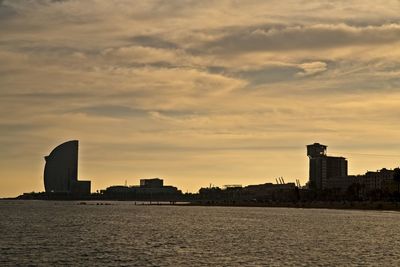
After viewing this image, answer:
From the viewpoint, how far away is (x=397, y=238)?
378 feet

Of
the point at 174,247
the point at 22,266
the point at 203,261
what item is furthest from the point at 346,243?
the point at 22,266

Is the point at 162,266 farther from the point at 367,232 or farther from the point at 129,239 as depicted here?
the point at 367,232

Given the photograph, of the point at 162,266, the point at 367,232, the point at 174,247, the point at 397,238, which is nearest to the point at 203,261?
the point at 162,266

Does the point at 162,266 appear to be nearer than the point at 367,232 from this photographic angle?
Yes

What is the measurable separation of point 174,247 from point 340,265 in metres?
27.7

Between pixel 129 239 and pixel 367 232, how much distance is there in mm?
48471

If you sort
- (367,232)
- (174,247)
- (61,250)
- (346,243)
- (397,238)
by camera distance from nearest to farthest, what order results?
(61,250)
(174,247)
(346,243)
(397,238)
(367,232)

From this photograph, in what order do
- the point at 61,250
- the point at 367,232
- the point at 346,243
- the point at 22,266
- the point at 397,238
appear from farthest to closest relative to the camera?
the point at 367,232
the point at 397,238
the point at 346,243
the point at 61,250
the point at 22,266

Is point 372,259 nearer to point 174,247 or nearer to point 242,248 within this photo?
point 242,248

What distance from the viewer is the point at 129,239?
110000 millimetres

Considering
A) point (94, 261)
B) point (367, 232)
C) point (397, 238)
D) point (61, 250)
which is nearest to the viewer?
point (94, 261)

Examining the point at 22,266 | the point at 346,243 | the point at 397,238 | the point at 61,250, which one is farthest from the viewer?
the point at 397,238

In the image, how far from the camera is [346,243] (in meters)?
104

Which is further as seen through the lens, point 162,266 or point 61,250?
point 61,250
